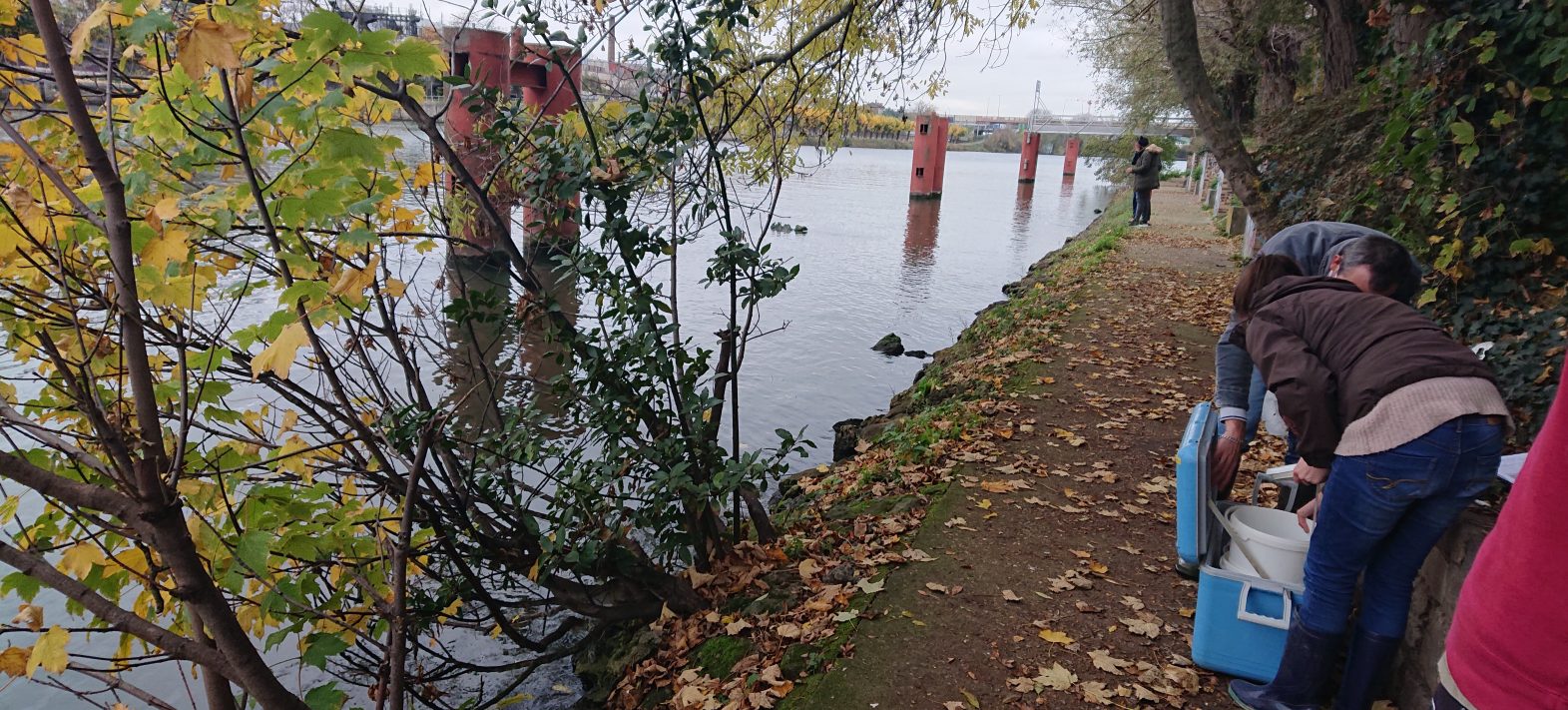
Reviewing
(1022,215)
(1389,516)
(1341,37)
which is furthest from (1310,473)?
(1022,215)

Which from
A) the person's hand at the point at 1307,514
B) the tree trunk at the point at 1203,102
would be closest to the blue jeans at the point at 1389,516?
the person's hand at the point at 1307,514

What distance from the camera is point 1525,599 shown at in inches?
62.6

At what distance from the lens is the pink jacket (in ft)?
4.98

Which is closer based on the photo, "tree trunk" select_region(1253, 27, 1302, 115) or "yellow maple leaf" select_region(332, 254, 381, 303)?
"yellow maple leaf" select_region(332, 254, 381, 303)

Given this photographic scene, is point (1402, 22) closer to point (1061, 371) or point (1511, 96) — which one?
point (1511, 96)

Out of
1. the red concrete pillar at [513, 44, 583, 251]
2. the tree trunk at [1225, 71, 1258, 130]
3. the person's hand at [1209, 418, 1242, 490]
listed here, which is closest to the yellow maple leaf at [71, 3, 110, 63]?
the red concrete pillar at [513, 44, 583, 251]

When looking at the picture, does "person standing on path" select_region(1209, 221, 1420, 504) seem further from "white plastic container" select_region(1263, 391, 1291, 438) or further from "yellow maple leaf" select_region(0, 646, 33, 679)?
"yellow maple leaf" select_region(0, 646, 33, 679)

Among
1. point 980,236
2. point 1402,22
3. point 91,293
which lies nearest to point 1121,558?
point 91,293

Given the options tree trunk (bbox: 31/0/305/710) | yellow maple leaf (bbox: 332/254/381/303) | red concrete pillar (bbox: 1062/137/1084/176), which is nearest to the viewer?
tree trunk (bbox: 31/0/305/710)

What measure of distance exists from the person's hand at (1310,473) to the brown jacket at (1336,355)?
5 centimetres

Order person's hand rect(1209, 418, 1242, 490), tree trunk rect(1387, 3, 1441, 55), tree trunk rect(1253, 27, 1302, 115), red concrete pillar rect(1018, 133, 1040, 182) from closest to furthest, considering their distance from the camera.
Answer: person's hand rect(1209, 418, 1242, 490), tree trunk rect(1387, 3, 1441, 55), tree trunk rect(1253, 27, 1302, 115), red concrete pillar rect(1018, 133, 1040, 182)

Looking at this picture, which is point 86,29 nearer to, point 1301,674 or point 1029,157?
point 1301,674

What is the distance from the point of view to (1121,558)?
4422 mm

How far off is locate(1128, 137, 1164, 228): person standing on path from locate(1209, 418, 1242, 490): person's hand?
17453 millimetres
